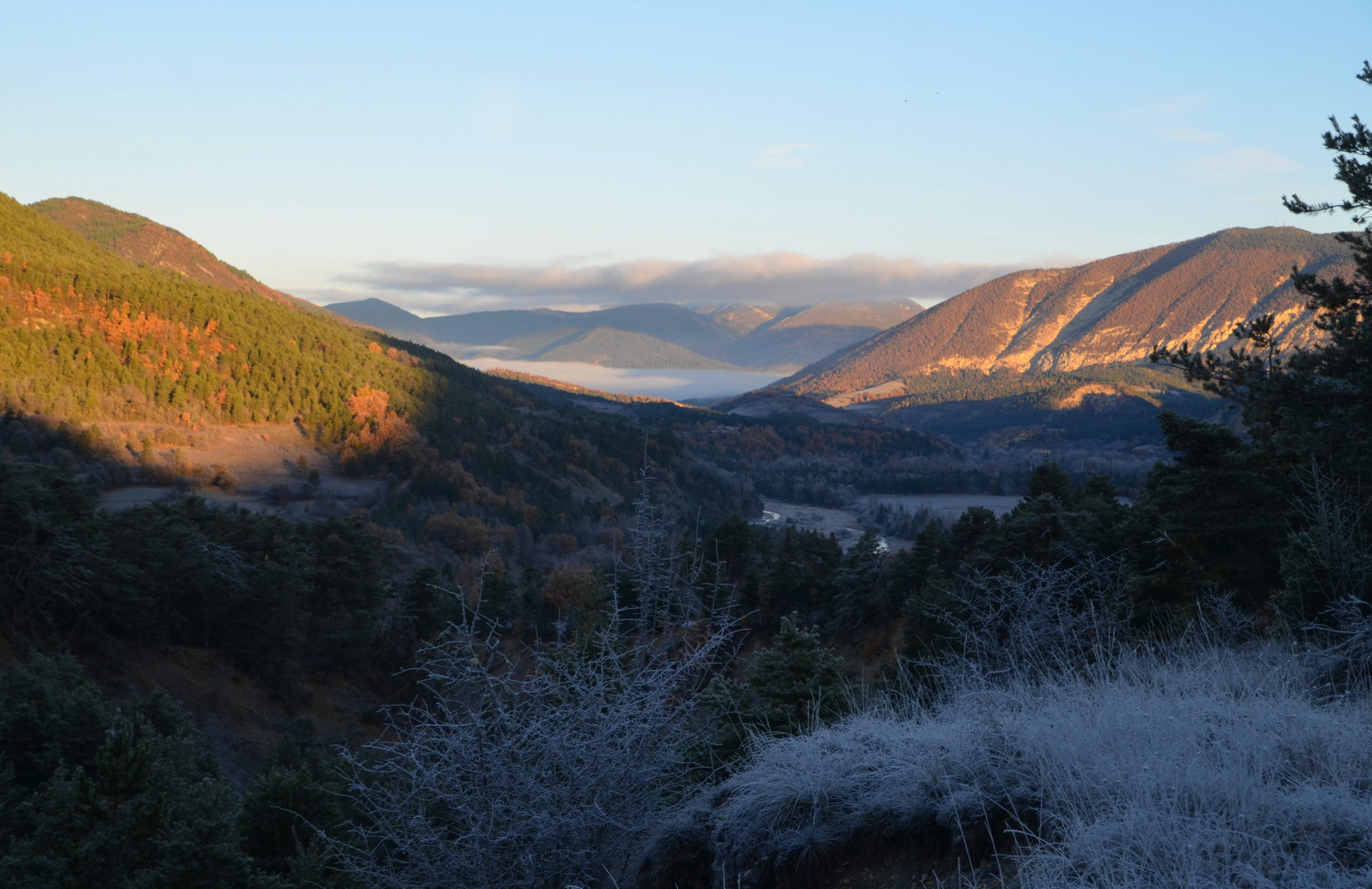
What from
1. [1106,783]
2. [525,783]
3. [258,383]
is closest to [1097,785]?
[1106,783]

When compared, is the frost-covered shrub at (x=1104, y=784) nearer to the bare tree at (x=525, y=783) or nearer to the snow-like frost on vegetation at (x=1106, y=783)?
the snow-like frost on vegetation at (x=1106, y=783)

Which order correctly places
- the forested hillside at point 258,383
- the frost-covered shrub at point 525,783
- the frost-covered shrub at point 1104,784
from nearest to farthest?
1. the frost-covered shrub at point 1104,784
2. the frost-covered shrub at point 525,783
3. the forested hillside at point 258,383

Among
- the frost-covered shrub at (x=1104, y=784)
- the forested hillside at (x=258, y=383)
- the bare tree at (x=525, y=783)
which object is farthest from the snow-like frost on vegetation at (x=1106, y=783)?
the forested hillside at (x=258, y=383)

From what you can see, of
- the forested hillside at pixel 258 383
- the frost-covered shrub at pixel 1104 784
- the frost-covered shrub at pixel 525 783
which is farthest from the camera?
the forested hillside at pixel 258 383

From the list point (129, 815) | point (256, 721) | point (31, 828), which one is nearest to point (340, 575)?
point (256, 721)

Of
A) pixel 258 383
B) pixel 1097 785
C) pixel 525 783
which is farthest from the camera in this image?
pixel 258 383

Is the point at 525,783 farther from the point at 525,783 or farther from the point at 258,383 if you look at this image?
the point at 258,383

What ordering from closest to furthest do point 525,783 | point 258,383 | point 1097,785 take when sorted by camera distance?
point 1097,785 < point 525,783 < point 258,383

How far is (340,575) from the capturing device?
103 ft

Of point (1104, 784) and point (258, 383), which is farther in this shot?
point (258, 383)

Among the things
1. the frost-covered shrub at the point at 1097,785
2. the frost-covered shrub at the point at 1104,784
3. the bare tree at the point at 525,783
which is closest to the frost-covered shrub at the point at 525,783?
the bare tree at the point at 525,783

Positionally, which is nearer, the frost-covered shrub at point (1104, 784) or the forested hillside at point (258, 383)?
the frost-covered shrub at point (1104, 784)

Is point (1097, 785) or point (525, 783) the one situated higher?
point (1097, 785)

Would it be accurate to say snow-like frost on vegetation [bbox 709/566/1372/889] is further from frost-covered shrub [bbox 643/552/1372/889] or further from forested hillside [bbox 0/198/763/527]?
forested hillside [bbox 0/198/763/527]
